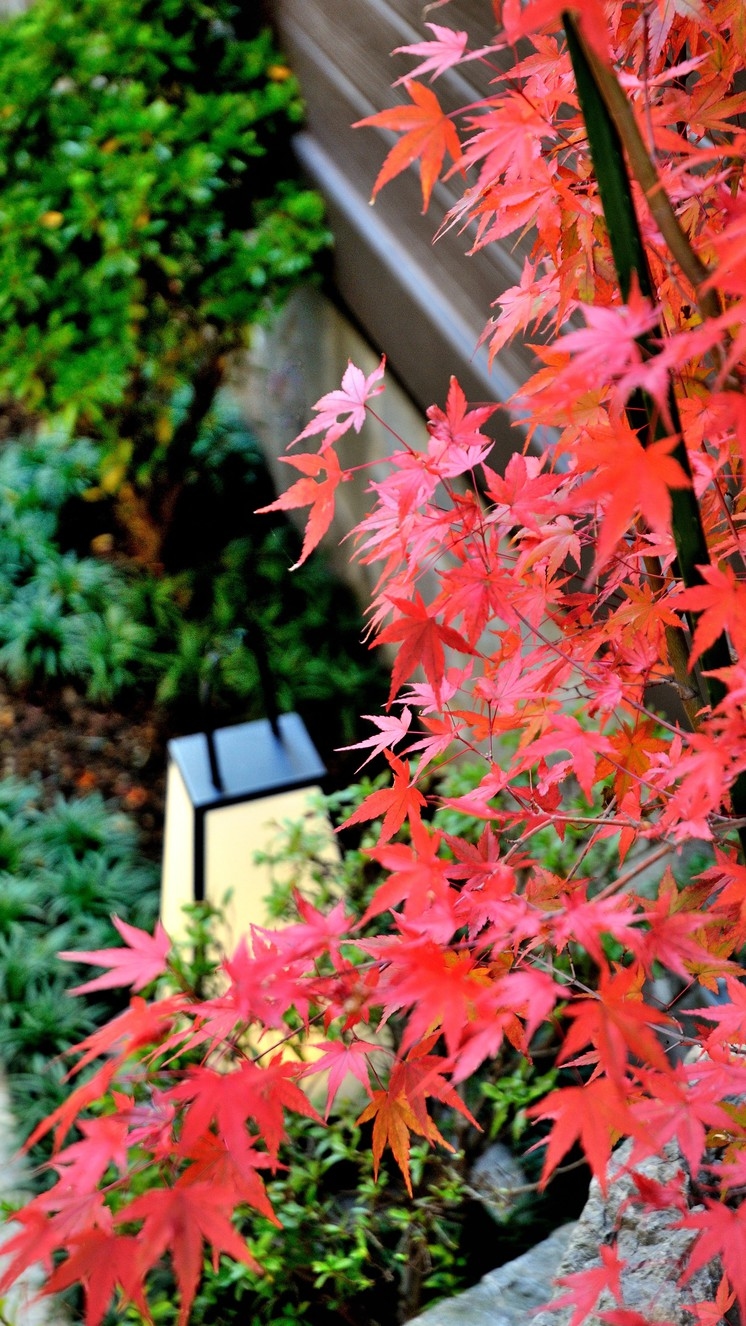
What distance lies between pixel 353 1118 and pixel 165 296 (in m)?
2.64

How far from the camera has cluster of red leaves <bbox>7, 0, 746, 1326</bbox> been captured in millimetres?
785

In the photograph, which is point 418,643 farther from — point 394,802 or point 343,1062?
point 343,1062

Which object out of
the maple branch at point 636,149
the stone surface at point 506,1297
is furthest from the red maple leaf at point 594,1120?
the stone surface at point 506,1297

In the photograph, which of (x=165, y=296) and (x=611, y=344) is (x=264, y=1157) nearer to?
(x=611, y=344)

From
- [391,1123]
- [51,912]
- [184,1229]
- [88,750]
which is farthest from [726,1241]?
[88,750]

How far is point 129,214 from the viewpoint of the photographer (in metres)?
3.34

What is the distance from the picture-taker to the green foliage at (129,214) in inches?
133

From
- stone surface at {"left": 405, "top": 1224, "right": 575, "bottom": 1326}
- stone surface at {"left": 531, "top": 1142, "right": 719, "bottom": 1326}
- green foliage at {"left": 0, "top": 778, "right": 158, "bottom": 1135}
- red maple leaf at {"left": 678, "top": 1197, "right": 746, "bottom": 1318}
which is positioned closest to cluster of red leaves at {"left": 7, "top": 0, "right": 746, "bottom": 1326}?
red maple leaf at {"left": 678, "top": 1197, "right": 746, "bottom": 1318}

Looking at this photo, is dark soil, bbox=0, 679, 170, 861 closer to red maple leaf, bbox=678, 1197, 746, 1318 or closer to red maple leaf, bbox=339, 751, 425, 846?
red maple leaf, bbox=339, 751, 425, 846

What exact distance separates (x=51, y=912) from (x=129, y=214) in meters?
2.12

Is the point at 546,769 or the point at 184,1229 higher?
the point at 184,1229

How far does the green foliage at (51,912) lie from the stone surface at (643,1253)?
1.52 m

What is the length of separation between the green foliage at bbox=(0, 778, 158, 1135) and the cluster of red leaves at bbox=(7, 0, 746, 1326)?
1833 millimetres

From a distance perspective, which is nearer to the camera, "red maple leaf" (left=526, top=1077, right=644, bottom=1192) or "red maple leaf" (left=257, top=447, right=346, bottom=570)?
"red maple leaf" (left=526, top=1077, right=644, bottom=1192)
